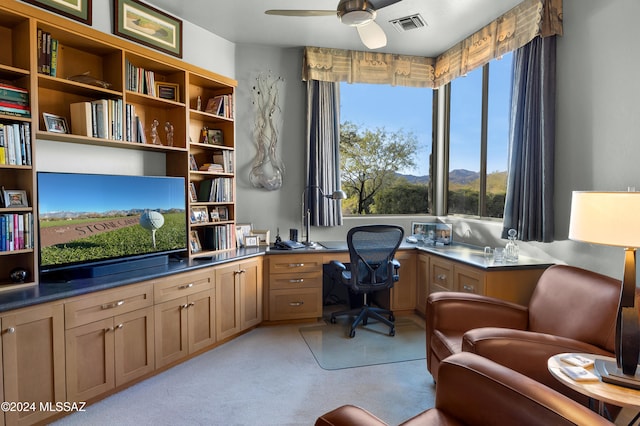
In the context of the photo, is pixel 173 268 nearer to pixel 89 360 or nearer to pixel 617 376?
pixel 89 360

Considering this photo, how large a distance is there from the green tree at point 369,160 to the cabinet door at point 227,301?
1712mm

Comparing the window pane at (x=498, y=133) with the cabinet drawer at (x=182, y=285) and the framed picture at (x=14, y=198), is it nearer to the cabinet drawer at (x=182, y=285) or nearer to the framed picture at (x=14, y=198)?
the cabinet drawer at (x=182, y=285)

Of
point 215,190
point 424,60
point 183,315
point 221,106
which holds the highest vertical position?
point 424,60

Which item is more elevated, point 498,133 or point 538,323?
point 498,133

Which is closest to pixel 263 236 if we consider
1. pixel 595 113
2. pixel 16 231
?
pixel 16 231

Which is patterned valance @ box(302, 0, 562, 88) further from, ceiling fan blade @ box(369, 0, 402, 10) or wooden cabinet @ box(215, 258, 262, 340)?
wooden cabinet @ box(215, 258, 262, 340)

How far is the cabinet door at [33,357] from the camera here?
6.24 feet

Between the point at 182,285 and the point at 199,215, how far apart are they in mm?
793

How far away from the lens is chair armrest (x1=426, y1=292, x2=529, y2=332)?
7.93ft

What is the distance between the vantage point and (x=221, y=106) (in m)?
3.54

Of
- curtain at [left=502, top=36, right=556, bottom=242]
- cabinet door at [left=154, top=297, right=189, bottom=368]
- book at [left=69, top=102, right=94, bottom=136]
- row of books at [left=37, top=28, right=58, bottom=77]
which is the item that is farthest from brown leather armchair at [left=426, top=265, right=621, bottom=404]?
row of books at [left=37, top=28, right=58, bottom=77]

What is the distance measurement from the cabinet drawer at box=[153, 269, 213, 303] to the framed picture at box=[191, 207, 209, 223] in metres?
0.57

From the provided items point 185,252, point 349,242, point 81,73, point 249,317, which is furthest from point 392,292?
point 81,73

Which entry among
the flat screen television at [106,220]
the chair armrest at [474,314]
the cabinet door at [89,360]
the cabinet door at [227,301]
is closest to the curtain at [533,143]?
the chair armrest at [474,314]
